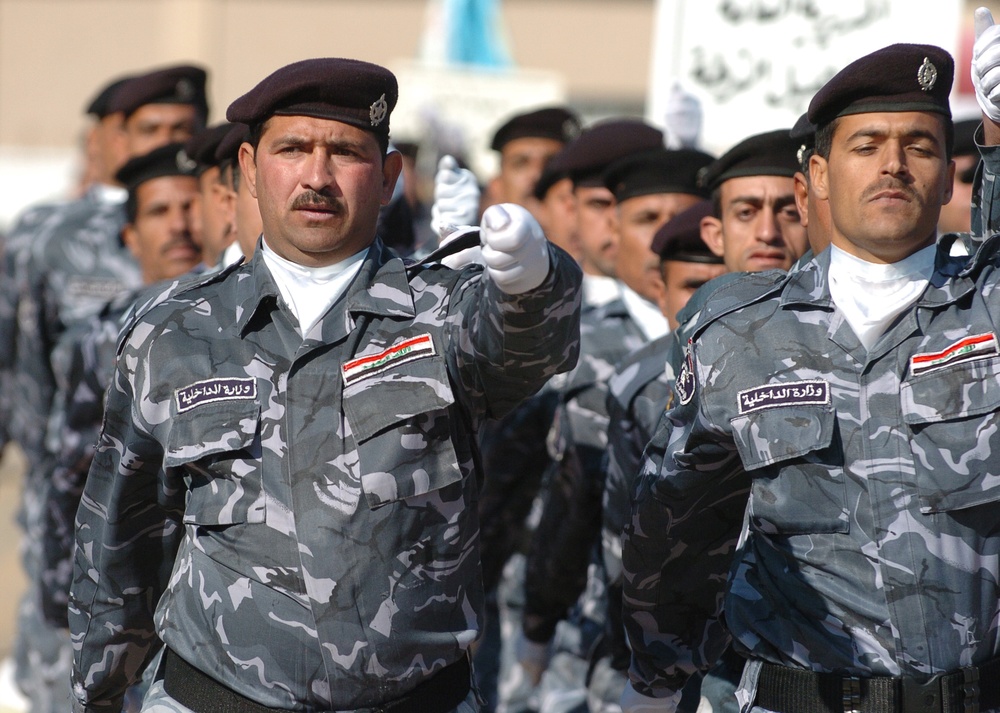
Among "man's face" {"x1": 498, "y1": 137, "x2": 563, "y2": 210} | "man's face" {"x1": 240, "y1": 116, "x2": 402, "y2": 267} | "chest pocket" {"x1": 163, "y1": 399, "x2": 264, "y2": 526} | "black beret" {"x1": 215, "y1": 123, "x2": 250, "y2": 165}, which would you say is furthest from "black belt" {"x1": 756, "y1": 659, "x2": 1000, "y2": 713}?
"man's face" {"x1": 498, "y1": 137, "x2": 563, "y2": 210}

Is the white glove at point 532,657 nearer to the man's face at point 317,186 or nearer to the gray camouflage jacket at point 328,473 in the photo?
the gray camouflage jacket at point 328,473

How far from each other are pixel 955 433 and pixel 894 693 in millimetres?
572

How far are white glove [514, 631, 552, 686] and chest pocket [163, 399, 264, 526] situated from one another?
10.2 feet

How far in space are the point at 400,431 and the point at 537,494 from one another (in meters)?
3.31

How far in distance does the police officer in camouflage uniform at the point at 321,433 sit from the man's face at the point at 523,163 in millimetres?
4677

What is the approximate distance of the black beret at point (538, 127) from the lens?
333 inches

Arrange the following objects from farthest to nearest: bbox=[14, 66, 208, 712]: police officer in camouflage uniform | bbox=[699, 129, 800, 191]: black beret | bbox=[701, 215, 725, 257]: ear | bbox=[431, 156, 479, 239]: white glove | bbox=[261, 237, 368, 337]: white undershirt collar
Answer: bbox=[14, 66, 208, 712]: police officer in camouflage uniform → bbox=[701, 215, 725, 257]: ear → bbox=[699, 129, 800, 191]: black beret → bbox=[431, 156, 479, 239]: white glove → bbox=[261, 237, 368, 337]: white undershirt collar

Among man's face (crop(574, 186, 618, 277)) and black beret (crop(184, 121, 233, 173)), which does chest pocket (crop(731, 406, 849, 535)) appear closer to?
black beret (crop(184, 121, 233, 173))

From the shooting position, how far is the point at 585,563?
582cm

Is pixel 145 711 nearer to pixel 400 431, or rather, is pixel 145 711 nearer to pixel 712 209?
pixel 400 431

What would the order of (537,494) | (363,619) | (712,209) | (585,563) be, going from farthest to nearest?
(537,494), (585,563), (712,209), (363,619)

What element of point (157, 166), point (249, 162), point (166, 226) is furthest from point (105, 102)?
point (249, 162)

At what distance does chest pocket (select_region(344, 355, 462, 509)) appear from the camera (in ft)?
11.1

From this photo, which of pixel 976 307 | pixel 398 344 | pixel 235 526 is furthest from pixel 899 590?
pixel 235 526
